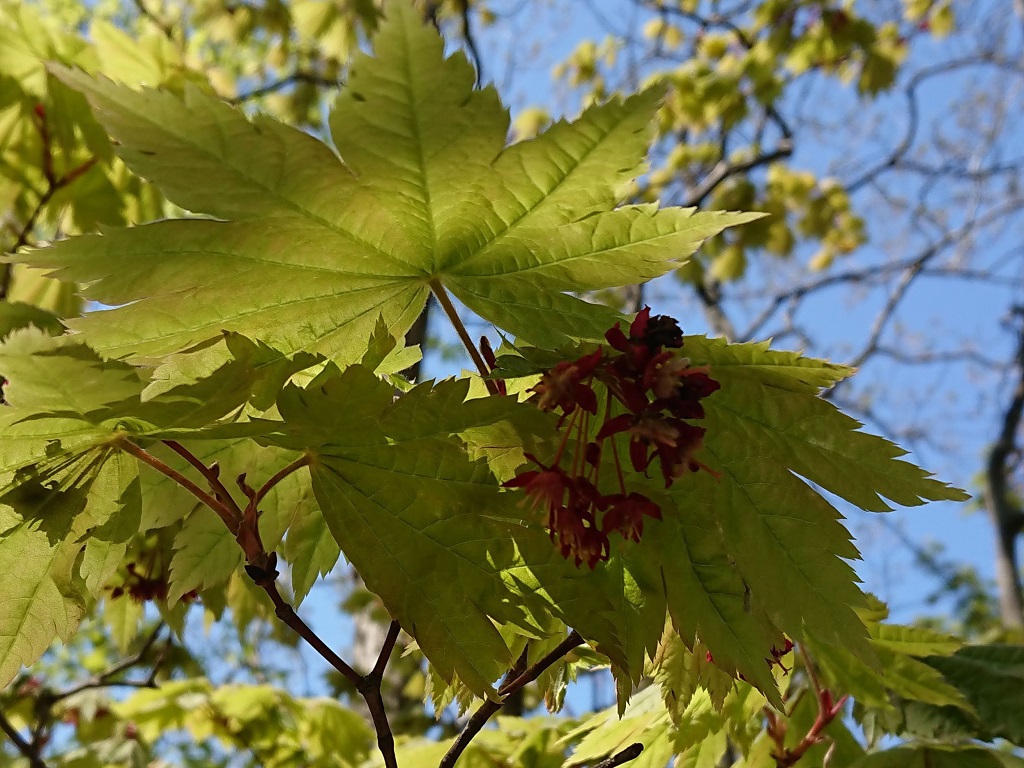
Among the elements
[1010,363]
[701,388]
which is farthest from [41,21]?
[1010,363]

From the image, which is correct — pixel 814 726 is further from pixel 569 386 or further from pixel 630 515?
pixel 569 386

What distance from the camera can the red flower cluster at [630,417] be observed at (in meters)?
0.71

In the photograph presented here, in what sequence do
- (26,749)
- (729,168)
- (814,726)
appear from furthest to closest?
(729,168) < (26,749) < (814,726)

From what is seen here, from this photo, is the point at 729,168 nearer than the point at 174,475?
No

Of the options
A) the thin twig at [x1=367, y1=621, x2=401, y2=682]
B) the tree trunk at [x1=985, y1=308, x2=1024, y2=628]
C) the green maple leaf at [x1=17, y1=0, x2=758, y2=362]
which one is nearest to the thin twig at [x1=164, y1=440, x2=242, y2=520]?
the green maple leaf at [x1=17, y1=0, x2=758, y2=362]

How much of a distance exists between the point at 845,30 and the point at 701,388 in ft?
18.5

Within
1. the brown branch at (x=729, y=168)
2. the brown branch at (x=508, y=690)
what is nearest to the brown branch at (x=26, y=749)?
the brown branch at (x=508, y=690)

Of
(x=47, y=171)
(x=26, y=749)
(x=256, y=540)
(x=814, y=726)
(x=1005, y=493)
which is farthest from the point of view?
(x=1005, y=493)

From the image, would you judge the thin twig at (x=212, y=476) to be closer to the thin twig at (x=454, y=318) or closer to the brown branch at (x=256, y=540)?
the brown branch at (x=256, y=540)

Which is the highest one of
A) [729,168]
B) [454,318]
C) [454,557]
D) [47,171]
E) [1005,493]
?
[729,168]

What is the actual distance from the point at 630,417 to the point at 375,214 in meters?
0.35

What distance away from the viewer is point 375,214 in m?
0.86

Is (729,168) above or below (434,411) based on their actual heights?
above

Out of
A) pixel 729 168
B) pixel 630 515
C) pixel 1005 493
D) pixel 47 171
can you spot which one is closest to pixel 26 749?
pixel 47 171
